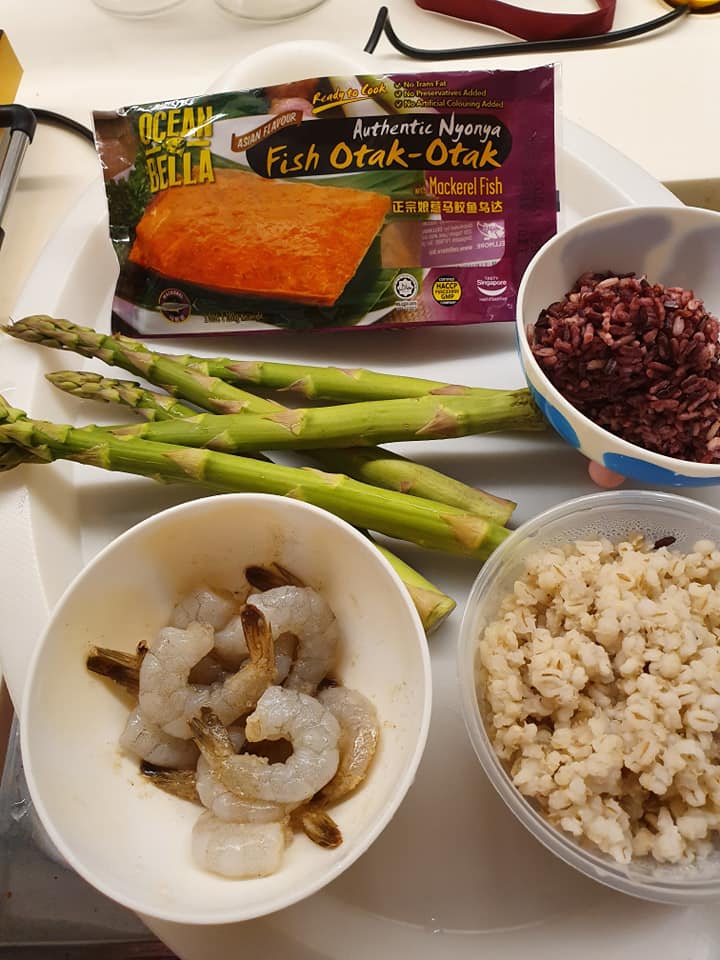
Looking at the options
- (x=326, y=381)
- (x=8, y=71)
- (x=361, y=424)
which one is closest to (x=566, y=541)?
(x=361, y=424)

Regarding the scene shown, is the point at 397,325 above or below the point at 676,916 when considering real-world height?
above

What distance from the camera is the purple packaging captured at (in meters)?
1.18

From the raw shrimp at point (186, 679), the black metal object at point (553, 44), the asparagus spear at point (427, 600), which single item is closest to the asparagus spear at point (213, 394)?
the asparagus spear at point (427, 600)

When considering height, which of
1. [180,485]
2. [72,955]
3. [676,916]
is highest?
[180,485]

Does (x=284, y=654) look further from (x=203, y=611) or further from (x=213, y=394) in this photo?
(x=213, y=394)

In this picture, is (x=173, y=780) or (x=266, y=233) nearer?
(x=173, y=780)

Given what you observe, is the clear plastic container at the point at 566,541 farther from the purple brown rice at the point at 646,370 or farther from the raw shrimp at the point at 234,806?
the raw shrimp at the point at 234,806

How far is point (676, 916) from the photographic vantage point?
85 cm

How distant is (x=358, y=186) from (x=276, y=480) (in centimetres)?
55

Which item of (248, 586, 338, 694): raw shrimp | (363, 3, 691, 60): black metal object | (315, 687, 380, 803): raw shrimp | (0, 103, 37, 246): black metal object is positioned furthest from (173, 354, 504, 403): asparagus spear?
(363, 3, 691, 60): black metal object

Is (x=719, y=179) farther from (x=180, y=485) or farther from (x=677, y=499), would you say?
(x=180, y=485)

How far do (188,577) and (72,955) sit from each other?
2.81ft

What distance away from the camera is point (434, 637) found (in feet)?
3.39

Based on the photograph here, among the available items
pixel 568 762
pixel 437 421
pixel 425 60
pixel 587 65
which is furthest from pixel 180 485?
pixel 587 65
